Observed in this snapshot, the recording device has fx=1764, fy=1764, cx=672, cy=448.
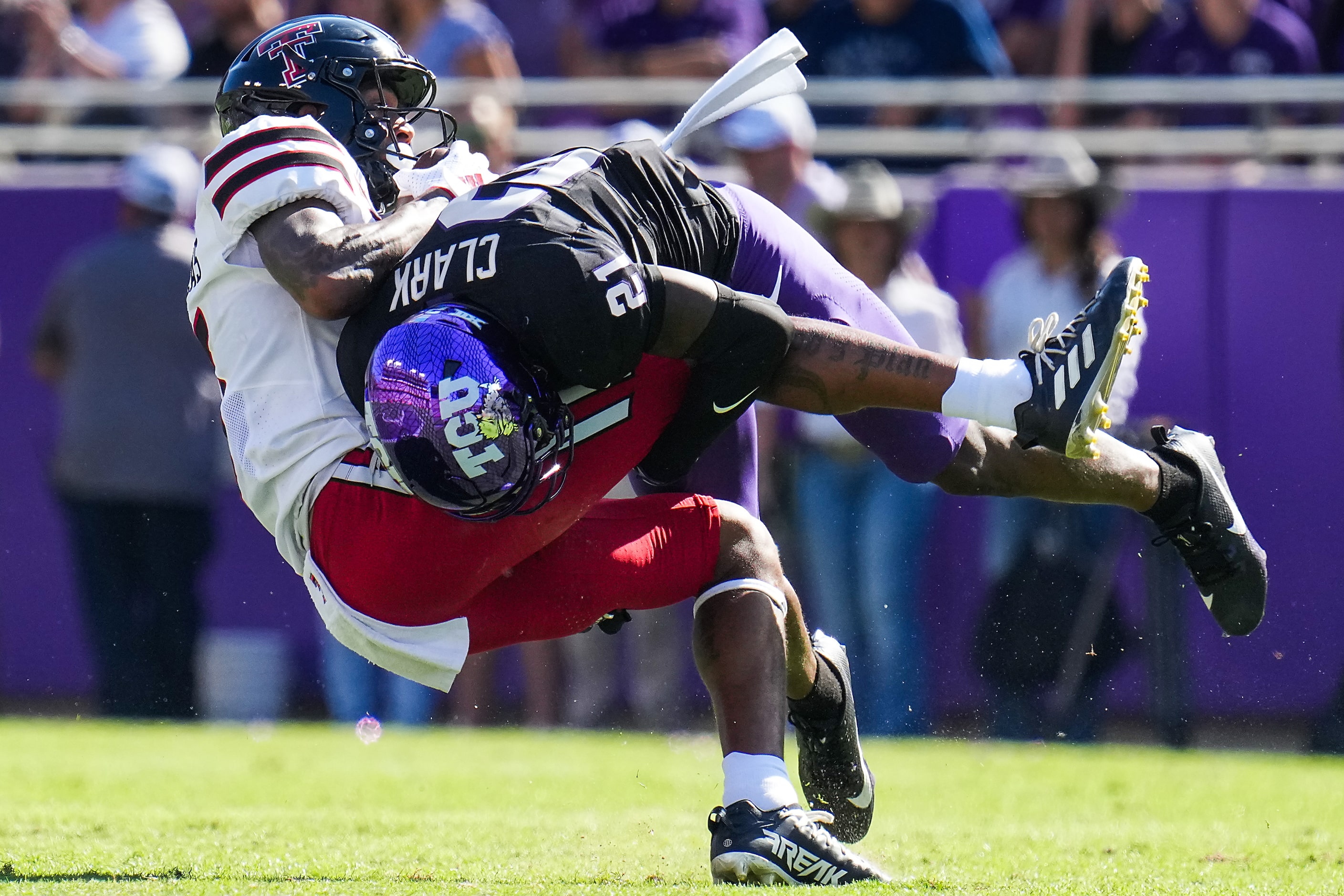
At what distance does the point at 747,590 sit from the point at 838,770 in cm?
60

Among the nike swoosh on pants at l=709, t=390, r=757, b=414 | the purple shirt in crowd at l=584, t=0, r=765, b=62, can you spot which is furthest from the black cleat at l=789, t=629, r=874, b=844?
the purple shirt in crowd at l=584, t=0, r=765, b=62

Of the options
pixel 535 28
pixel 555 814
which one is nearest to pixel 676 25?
pixel 535 28

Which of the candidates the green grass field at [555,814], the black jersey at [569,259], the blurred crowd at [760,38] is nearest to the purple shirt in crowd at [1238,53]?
the blurred crowd at [760,38]

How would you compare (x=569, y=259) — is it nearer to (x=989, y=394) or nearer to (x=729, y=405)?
(x=729, y=405)

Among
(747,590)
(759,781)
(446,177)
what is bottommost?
(759,781)

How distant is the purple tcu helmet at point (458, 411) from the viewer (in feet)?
10.4

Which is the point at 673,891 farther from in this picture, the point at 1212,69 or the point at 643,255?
the point at 1212,69

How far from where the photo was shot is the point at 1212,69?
7441 mm

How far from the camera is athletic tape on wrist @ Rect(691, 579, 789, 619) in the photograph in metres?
3.66

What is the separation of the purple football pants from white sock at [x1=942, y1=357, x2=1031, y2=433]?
0.82 ft

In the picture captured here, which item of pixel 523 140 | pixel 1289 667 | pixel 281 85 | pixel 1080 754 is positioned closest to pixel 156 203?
pixel 523 140

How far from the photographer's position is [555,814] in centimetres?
492

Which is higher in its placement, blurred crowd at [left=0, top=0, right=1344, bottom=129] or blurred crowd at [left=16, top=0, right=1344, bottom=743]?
blurred crowd at [left=0, top=0, right=1344, bottom=129]

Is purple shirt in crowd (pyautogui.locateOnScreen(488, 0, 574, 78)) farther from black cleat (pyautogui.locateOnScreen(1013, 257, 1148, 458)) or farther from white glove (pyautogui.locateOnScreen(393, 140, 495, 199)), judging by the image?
black cleat (pyautogui.locateOnScreen(1013, 257, 1148, 458))
